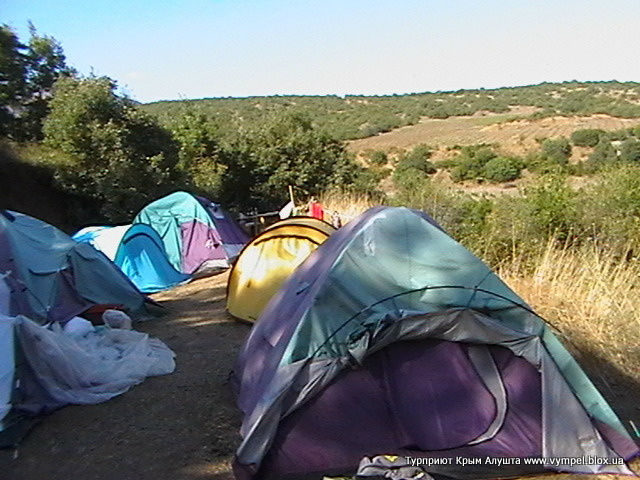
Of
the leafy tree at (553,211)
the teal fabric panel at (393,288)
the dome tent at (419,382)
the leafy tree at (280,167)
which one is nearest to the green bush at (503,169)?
the leafy tree at (280,167)

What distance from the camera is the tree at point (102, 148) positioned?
14.9m

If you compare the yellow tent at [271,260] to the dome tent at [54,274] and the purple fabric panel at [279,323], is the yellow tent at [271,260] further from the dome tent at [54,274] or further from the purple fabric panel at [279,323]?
the purple fabric panel at [279,323]

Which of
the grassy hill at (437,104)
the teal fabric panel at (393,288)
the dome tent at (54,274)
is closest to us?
the teal fabric panel at (393,288)

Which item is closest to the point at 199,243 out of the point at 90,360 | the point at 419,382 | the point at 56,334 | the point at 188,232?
the point at 188,232

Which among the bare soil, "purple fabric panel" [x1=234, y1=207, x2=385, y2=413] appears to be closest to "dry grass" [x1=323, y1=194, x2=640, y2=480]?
"purple fabric panel" [x1=234, y1=207, x2=385, y2=413]

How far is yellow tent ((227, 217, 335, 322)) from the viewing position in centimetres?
771

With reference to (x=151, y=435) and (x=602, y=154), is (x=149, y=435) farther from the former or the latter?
(x=602, y=154)

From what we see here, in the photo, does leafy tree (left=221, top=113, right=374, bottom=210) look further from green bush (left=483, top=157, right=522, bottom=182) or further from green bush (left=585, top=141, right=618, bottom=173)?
green bush (left=585, top=141, right=618, bottom=173)

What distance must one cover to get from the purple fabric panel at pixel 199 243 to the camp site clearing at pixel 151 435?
524 cm

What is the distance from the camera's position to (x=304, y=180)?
17609 millimetres

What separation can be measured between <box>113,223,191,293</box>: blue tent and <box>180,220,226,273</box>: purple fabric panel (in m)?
0.86

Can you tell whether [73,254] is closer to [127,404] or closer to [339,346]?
[127,404]

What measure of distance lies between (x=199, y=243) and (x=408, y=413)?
826 centimetres

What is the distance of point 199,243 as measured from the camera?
1178 centimetres
